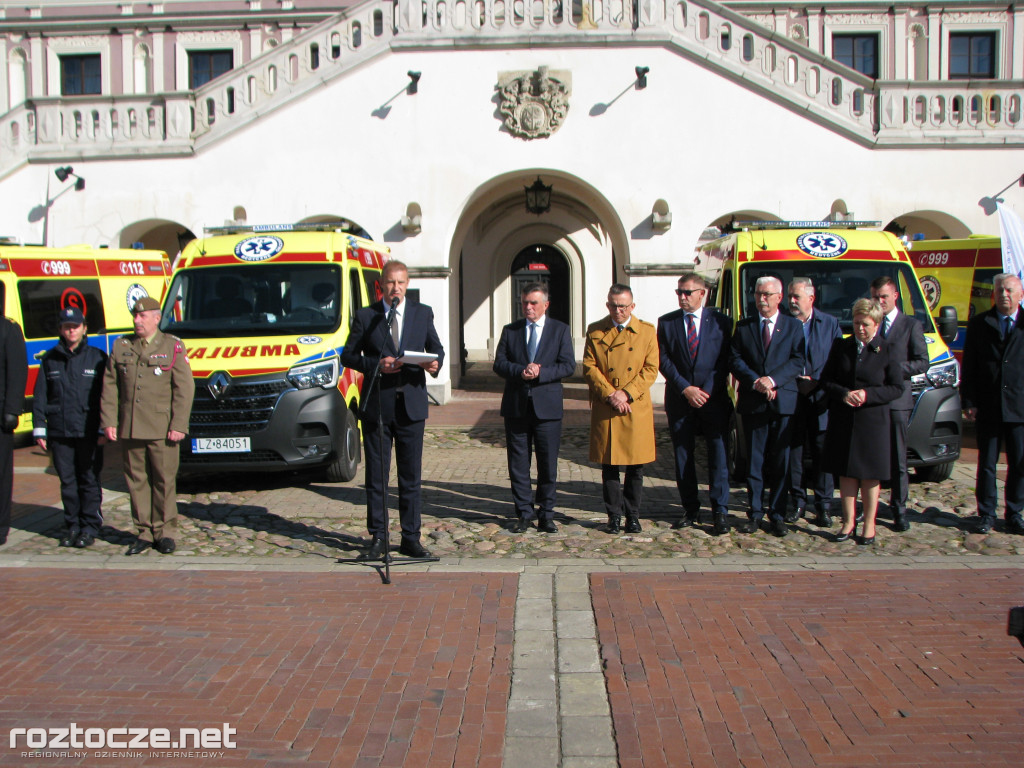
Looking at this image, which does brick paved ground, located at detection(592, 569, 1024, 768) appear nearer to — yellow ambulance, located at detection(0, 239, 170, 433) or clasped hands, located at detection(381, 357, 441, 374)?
clasped hands, located at detection(381, 357, 441, 374)

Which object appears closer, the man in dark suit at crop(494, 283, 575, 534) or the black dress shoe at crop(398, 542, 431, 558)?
the black dress shoe at crop(398, 542, 431, 558)

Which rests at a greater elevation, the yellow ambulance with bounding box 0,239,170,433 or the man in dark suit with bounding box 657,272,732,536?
the yellow ambulance with bounding box 0,239,170,433

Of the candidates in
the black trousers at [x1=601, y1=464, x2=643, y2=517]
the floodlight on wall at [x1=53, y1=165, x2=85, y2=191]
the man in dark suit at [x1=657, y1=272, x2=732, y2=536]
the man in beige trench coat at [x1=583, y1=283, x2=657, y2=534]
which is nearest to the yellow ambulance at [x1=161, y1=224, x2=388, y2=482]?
the man in beige trench coat at [x1=583, y1=283, x2=657, y2=534]

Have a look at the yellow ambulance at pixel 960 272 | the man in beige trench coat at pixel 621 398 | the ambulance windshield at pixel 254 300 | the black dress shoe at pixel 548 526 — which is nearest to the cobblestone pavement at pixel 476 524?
the black dress shoe at pixel 548 526

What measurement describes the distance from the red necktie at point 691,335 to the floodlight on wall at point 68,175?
42.0ft

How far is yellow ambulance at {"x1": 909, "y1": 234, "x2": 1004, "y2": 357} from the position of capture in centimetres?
1303

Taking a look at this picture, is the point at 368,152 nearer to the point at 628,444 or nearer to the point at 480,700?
the point at 628,444

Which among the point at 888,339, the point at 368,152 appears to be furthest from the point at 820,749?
the point at 368,152

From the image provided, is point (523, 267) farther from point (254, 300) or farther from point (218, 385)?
point (218, 385)

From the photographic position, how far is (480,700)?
13.6 feet

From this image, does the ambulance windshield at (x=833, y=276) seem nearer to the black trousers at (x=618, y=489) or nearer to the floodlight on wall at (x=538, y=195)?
the black trousers at (x=618, y=489)

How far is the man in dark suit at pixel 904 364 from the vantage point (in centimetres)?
691

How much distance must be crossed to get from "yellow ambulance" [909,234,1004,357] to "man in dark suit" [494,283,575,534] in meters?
7.91

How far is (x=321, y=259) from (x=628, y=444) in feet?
14.1
